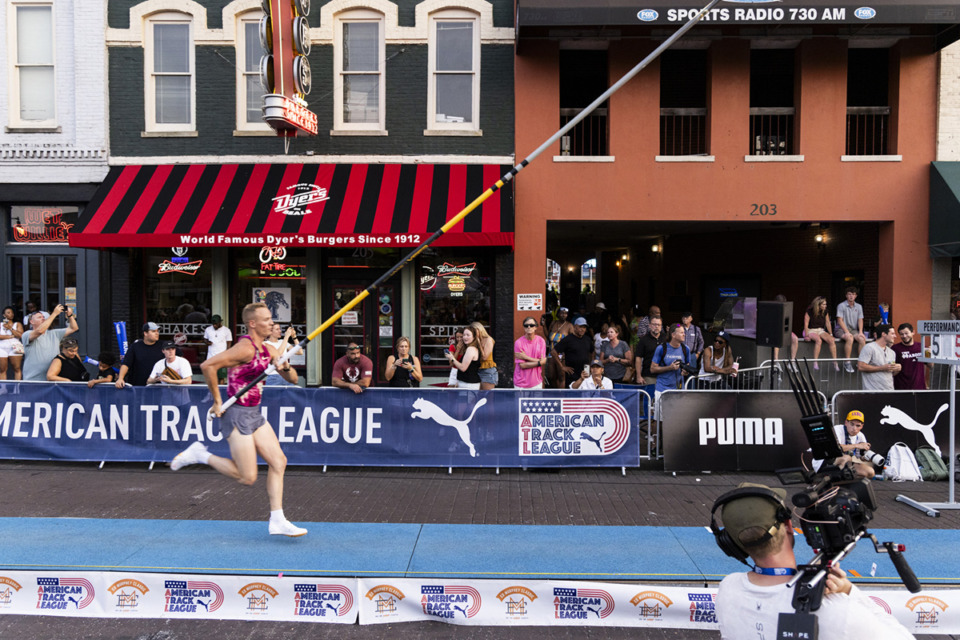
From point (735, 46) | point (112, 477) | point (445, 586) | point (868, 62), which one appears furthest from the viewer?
point (868, 62)

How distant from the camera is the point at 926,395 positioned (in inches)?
361

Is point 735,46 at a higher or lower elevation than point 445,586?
higher

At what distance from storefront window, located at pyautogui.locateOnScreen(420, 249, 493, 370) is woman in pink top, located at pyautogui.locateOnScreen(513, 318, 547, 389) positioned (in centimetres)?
289

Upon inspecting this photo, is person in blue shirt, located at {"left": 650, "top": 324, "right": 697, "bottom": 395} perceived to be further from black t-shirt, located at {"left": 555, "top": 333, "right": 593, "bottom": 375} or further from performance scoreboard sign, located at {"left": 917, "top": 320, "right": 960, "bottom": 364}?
performance scoreboard sign, located at {"left": 917, "top": 320, "right": 960, "bottom": 364}

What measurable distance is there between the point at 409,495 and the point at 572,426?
2372 mm

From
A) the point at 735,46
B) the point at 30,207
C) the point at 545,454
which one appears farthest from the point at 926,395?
the point at 30,207

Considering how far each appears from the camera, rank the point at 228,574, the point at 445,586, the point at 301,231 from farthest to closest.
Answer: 1. the point at 301,231
2. the point at 228,574
3. the point at 445,586

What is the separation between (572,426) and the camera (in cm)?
909

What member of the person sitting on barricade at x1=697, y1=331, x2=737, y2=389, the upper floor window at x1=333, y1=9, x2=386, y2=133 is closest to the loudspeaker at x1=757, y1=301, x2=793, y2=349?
the person sitting on barricade at x1=697, y1=331, x2=737, y2=389

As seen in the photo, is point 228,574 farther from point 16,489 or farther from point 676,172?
point 676,172

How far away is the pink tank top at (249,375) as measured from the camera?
6.03 meters

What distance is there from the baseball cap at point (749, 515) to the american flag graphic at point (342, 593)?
3.30 meters

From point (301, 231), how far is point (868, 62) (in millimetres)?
11802

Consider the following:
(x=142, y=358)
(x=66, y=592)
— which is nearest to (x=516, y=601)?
(x=66, y=592)
